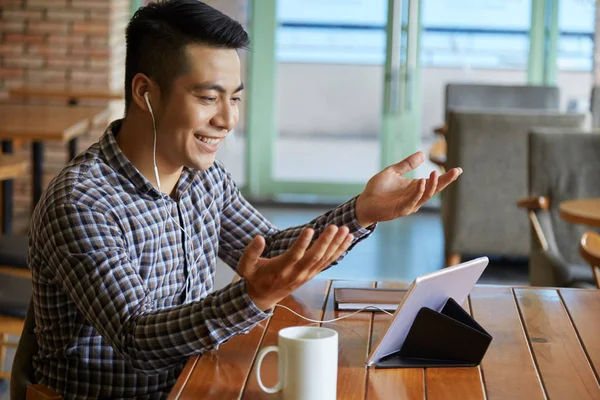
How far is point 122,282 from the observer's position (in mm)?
1603

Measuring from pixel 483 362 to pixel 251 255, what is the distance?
0.47 meters

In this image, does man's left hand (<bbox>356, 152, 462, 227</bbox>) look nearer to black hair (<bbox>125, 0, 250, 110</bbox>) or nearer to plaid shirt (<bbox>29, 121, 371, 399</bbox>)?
plaid shirt (<bbox>29, 121, 371, 399</bbox>)

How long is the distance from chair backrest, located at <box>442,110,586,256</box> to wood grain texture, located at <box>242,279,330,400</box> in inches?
123

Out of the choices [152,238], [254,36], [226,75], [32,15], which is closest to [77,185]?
[152,238]

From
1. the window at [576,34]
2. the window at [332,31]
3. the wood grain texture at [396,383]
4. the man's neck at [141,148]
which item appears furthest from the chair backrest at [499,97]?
the wood grain texture at [396,383]

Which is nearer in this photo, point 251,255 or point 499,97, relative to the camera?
point 251,255

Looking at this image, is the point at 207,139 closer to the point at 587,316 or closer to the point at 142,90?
the point at 142,90

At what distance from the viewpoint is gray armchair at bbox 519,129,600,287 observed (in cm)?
409

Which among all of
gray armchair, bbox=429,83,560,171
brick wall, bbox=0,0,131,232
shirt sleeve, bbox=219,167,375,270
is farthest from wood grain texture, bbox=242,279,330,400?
brick wall, bbox=0,0,131,232

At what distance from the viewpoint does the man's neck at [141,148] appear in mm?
1860

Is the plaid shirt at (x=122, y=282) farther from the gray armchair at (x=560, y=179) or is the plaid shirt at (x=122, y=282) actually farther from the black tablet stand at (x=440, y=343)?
the gray armchair at (x=560, y=179)

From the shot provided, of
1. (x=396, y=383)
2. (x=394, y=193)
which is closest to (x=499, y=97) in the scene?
(x=394, y=193)

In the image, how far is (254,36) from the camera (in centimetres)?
717

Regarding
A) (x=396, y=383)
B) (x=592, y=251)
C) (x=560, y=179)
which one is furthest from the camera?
(x=560, y=179)
